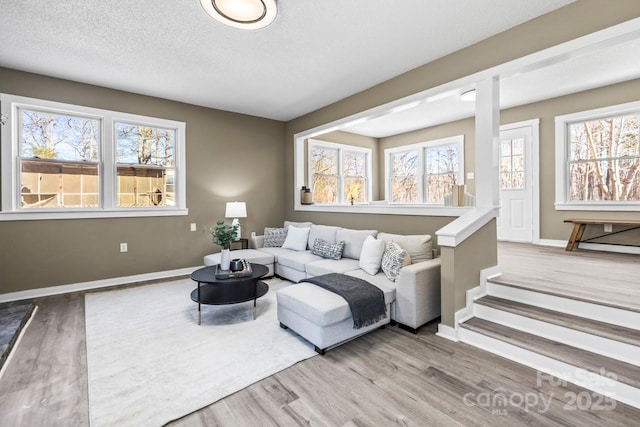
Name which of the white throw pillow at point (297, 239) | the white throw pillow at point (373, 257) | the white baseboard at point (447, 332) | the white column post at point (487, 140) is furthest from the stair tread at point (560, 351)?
the white throw pillow at point (297, 239)

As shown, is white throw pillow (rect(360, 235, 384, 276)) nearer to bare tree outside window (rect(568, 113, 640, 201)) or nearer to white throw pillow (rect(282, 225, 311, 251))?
white throw pillow (rect(282, 225, 311, 251))

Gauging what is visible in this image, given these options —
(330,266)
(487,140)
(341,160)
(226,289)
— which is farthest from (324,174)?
(487,140)

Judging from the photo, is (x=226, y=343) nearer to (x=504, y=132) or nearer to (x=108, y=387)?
(x=108, y=387)

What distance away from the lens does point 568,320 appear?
237cm

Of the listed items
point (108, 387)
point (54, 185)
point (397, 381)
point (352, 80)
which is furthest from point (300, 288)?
point (54, 185)

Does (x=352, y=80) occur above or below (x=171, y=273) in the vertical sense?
above

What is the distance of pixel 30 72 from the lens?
12.5 ft

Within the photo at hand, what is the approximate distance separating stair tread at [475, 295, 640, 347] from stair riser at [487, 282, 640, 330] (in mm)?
35

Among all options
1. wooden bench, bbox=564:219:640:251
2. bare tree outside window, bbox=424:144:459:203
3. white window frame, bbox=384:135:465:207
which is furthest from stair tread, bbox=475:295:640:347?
bare tree outside window, bbox=424:144:459:203

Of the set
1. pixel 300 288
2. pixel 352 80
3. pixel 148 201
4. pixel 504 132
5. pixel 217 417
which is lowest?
pixel 217 417

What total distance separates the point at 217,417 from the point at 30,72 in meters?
4.84

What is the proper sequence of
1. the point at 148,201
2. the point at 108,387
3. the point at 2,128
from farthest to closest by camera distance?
1. the point at 148,201
2. the point at 2,128
3. the point at 108,387

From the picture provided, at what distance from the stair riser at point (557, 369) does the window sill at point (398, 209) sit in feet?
4.37

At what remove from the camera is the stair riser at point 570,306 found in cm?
222
